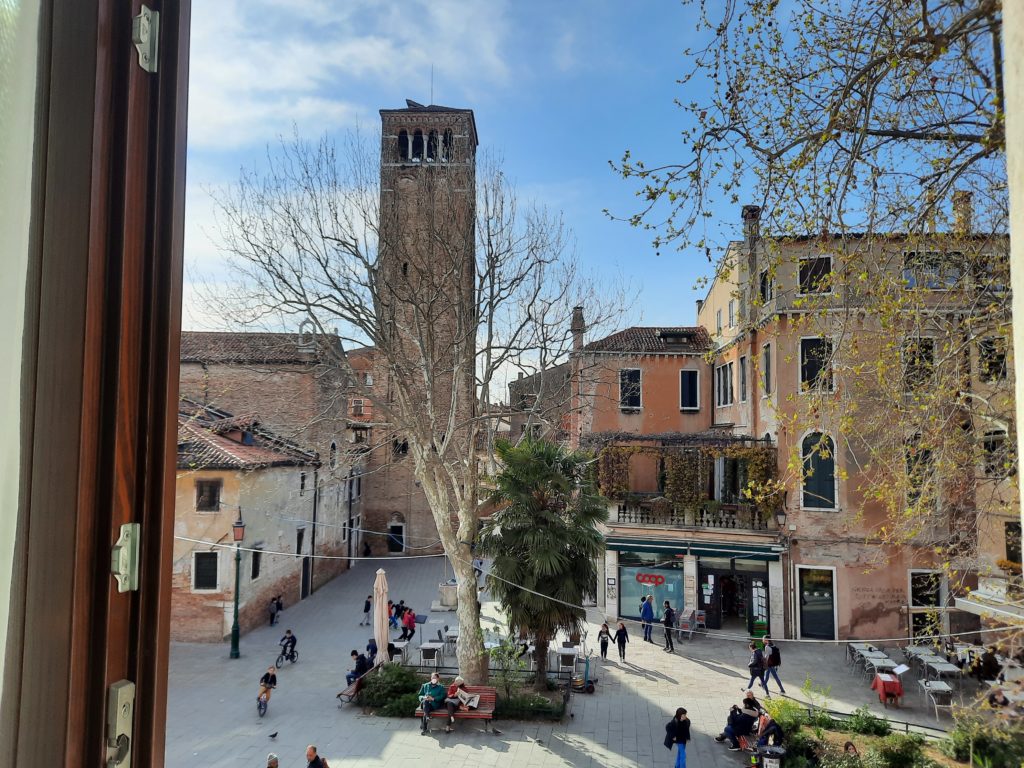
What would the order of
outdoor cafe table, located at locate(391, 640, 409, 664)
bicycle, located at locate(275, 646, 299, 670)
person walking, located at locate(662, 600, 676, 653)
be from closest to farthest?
outdoor cafe table, located at locate(391, 640, 409, 664) < bicycle, located at locate(275, 646, 299, 670) < person walking, located at locate(662, 600, 676, 653)

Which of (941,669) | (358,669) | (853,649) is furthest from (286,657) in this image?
(941,669)

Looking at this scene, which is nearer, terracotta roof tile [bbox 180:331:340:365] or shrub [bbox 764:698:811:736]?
shrub [bbox 764:698:811:736]

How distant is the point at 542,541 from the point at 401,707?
13.5 ft

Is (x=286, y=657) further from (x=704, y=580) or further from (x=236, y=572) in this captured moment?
(x=704, y=580)

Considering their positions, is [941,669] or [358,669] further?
[358,669]

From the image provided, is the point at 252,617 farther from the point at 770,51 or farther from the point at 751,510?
the point at 770,51

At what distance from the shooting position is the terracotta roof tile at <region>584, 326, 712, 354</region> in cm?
2559

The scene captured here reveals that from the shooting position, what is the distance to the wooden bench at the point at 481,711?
1190cm

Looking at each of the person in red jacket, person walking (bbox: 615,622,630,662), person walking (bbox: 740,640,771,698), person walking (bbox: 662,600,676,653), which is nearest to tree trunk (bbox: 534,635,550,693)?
person walking (bbox: 615,622,630,662)

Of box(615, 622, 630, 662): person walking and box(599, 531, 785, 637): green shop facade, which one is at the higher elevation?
box(599, 531, 785, 637): green shop facade

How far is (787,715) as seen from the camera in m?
11.2

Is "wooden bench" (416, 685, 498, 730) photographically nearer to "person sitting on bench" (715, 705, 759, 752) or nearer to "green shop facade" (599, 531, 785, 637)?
"person sitting on bench" (715, 705, 759, 752)

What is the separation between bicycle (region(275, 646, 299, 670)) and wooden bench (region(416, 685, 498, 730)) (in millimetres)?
5154

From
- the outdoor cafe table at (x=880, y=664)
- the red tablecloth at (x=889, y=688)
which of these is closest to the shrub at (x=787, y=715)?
the red tablecloth at (x=889, y=688)
